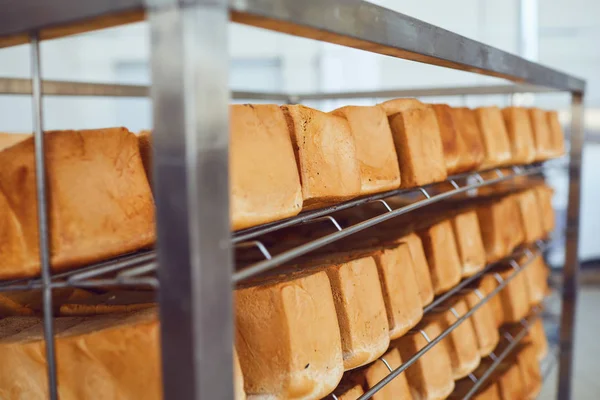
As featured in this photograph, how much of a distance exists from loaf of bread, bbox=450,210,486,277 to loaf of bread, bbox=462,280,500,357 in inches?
2.5

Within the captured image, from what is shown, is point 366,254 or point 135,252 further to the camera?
point 366,254

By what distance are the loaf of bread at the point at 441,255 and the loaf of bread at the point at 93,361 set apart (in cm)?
70

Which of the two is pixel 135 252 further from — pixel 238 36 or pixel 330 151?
pixel 238 36

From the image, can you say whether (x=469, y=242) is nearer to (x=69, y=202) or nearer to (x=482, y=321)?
(x=482, y=321)

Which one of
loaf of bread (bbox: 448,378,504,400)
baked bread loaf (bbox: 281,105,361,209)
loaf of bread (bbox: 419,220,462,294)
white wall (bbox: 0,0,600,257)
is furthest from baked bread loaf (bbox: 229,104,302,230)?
white wall (bbox: 0,0,600,257)

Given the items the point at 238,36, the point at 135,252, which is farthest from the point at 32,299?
the point at 238,36

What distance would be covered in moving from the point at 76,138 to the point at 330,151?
377mm

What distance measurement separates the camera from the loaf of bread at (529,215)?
1.86 metres

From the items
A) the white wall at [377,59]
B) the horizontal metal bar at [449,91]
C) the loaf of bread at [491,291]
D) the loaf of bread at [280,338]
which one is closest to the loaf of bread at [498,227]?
the loaf of bread at [491,291]

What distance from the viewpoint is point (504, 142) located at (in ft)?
5.44

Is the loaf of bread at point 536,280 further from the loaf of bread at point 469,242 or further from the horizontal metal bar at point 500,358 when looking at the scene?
the loaf of bread at point 469,242

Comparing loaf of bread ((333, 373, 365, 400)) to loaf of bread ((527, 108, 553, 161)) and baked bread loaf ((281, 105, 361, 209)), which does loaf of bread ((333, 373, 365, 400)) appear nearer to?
baked bread loaf ((281, 105, 361, 209))

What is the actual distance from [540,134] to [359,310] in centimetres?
112

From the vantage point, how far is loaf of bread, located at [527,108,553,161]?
185 centimetres
